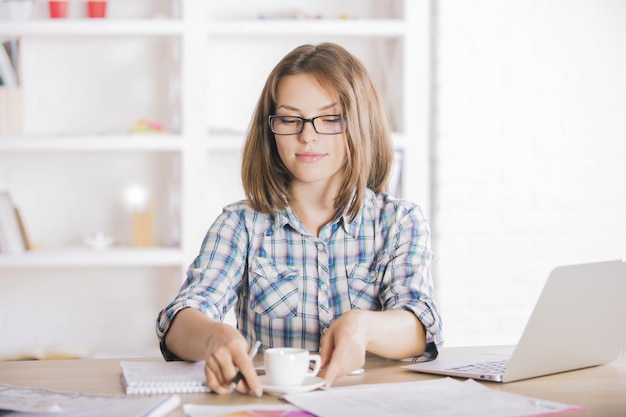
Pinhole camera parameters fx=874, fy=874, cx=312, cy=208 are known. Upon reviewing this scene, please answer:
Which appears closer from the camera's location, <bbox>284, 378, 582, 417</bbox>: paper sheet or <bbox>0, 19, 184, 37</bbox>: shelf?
<bbox>284, 378, 582, 417</bbox>: paper sheet

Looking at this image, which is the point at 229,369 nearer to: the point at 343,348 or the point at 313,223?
the point at 343,348

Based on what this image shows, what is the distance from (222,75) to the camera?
342cm

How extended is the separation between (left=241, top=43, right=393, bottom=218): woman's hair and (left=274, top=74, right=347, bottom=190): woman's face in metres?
0.02

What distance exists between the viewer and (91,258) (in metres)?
3.05

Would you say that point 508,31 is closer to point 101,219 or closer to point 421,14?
point 421,14

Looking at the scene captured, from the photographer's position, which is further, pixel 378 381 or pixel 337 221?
pixel 337 221

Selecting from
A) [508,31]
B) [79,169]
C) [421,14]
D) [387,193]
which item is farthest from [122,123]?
[387,193]

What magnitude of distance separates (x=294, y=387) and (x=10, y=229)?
2165 millimetres

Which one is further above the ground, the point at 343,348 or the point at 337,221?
the point at 337,221

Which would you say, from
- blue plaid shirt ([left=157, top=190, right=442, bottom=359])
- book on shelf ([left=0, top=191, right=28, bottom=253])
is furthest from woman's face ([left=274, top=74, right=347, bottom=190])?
book on shelf ([left=0, top=191, right=28, bottom=253])

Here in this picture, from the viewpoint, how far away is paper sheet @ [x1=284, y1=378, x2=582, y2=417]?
1.07m

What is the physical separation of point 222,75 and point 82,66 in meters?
→ 0.54

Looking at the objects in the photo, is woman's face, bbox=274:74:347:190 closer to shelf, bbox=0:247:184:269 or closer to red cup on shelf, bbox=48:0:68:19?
shelf, bbox=0:247:184:269

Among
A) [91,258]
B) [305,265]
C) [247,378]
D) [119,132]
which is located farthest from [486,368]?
→ [119,132]
